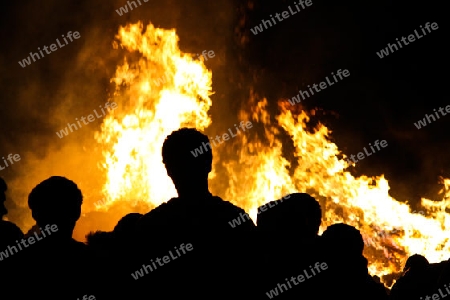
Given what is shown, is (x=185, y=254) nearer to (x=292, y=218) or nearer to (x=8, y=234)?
(x=292, y=218)

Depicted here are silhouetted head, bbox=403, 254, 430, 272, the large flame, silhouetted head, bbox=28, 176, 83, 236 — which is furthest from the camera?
the large flame

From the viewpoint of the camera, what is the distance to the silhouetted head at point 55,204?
2736mm

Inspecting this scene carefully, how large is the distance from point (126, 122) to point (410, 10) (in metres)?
10.4

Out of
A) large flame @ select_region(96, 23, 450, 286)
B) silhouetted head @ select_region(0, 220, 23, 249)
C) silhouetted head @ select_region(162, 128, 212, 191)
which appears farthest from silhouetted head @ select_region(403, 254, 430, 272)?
large flame @ select_region(96, 23, 450, 286)

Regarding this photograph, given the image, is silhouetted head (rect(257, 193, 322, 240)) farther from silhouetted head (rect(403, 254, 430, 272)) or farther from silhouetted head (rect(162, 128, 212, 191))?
silhouetted head (rect(403, 254, 430, 272))

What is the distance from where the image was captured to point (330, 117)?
16.9 meters

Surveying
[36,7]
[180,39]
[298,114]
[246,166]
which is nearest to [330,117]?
[298,114]

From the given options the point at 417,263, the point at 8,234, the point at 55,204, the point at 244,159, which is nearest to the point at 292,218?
the point at 55,204

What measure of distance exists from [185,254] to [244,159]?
565 inches

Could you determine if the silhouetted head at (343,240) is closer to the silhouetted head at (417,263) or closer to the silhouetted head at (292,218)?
the silhouetted head at (292,218)

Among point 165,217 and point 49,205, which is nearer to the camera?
point 165,217

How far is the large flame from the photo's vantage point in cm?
1124

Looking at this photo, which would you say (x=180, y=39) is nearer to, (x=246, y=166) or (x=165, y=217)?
(x=246, y=166)

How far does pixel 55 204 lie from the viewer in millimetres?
2771
